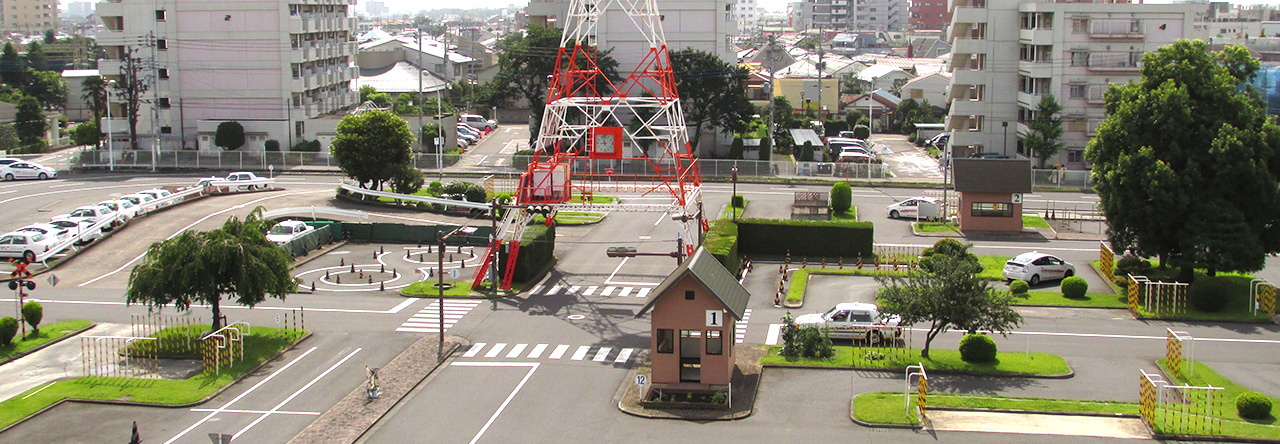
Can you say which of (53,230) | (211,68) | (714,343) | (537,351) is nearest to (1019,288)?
(714,343)

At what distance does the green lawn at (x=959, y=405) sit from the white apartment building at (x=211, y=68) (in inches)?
2768

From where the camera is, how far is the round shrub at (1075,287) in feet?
157

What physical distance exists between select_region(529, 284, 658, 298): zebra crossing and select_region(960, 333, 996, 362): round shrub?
52.2ft

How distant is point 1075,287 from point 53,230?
49.6 meters

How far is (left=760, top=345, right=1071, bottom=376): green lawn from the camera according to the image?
38.1m

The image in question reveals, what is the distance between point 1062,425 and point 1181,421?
3325mm

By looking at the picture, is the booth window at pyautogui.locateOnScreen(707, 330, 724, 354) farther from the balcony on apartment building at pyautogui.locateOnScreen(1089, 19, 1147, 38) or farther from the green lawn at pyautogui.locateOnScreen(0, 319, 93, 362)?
the balcony on apartment building at pyautogui.locateOnScreen(1089, 19, 1147, 38)

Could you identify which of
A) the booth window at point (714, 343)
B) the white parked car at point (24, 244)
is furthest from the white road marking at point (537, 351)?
the white parked car at point (24, 244)

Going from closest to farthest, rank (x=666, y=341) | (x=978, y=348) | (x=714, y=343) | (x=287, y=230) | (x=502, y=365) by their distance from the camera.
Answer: (x=714, y=343), (x=666, y=341), (x=978, y=348), (x=502, y=365), (x=287, y=230)

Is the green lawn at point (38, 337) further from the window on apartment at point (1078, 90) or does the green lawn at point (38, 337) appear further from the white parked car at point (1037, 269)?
the window on apartment at point (1078, 90)

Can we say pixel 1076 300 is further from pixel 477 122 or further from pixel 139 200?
pixel 477 122

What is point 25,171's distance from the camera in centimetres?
8088

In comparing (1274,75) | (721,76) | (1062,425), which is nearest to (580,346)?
(1062,425)

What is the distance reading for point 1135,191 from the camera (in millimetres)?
48031
